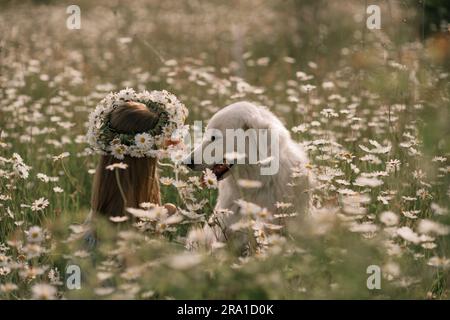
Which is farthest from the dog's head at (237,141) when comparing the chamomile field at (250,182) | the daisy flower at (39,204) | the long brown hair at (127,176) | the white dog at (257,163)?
the daisy flower at (39,204)

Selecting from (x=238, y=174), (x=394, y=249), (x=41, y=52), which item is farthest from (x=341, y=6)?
(x=394, y=249)

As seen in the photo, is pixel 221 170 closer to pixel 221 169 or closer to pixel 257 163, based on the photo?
pixel 221 169

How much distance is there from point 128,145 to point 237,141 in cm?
69

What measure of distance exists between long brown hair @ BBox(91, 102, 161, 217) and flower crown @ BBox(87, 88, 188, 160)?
1.8 inches

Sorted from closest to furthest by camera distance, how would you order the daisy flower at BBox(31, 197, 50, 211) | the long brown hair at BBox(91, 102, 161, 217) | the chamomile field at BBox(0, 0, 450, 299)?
1. the chamomile field at BBox(0, 0, 450, 299)
2. the long brown hair at BBox(91, 102, 161, 217)
3. the daisy flower at BBox(31, 197, 50, 211)

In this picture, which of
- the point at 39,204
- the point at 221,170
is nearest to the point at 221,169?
the point at 221,170

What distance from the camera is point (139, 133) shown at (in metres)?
3.98

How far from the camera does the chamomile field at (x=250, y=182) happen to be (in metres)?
2.76

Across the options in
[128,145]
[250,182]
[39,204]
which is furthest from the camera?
[39,204]

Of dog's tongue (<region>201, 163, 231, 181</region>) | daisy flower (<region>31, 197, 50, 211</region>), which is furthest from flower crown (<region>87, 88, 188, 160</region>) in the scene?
daisy flower (<region>31, 197, 50, 211</region>)

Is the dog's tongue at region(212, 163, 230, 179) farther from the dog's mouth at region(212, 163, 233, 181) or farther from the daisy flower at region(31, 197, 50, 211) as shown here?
the daisy flower at region(31, 197, 50, 211)

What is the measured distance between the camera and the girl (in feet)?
12.9

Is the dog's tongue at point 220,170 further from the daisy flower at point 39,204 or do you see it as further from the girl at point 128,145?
the daisy flower at point 39,204

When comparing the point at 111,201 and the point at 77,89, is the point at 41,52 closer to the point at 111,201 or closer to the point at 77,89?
the point at 77,89
